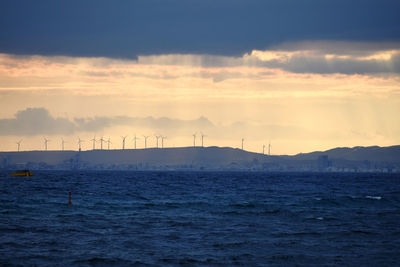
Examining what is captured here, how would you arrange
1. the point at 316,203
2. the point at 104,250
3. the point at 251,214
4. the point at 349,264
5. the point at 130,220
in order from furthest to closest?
the point at 316,203, the point at 251,214, the point at 130,220, the point at 104,250, the point at 349,264

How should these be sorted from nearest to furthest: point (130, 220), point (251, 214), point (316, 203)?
point (130, 220), point (251, 214), point (316, 203)

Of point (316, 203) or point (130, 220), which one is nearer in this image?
point (130, 220)

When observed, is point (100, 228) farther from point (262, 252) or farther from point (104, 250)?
point (262, 252)

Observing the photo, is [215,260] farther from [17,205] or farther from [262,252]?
Answer: [17,205]

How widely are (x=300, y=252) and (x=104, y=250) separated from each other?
15199 mm

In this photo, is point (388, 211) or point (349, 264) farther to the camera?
point (388, 211)

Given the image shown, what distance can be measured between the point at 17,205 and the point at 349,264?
50558mm

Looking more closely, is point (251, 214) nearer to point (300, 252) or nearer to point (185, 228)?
point (185, 228)

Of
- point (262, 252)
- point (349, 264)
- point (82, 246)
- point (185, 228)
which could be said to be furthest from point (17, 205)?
point (349, 264)

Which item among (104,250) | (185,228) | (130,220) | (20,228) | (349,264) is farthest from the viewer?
(130,220)

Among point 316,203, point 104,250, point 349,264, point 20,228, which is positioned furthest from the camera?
point 316,203

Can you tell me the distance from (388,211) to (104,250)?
47.8 metres

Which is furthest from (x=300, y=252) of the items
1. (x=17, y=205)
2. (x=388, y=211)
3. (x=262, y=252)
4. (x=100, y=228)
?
(x=17, y=205)

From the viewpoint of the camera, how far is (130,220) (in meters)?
61.7
